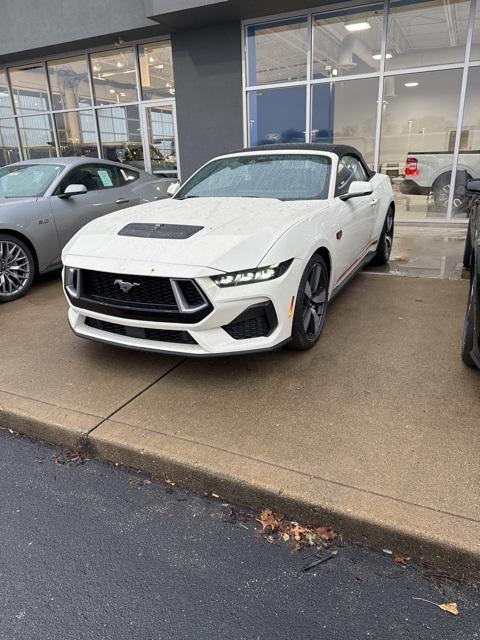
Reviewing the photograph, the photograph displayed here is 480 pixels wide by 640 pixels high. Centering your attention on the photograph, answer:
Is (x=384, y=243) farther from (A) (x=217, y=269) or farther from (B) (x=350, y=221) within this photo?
(A) (x=217, y=269)

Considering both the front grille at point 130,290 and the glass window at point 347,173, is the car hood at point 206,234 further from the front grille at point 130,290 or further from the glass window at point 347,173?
the glass window at point 347,173

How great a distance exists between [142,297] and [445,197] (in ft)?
27.0

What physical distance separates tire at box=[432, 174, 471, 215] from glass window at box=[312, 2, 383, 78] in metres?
2.51

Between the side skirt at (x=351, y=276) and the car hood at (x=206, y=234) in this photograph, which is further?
the side skirt at (x=351, y=276)

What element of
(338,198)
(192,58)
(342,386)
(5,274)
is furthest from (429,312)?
(192,58)

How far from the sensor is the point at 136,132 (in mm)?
12258

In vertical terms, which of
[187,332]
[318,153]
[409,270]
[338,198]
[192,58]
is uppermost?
[192,58]

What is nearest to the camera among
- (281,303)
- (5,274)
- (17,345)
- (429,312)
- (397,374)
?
(281,303)

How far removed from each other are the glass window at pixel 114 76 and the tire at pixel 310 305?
10.1 m

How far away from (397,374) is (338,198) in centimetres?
171

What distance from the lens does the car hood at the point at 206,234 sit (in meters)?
3.06

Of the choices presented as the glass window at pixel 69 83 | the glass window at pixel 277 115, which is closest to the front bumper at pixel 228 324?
the glass window at pixel 277 115

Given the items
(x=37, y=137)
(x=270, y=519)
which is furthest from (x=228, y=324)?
(x=37, y=137)

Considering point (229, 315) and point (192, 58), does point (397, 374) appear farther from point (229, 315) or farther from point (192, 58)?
point (192, 58)
